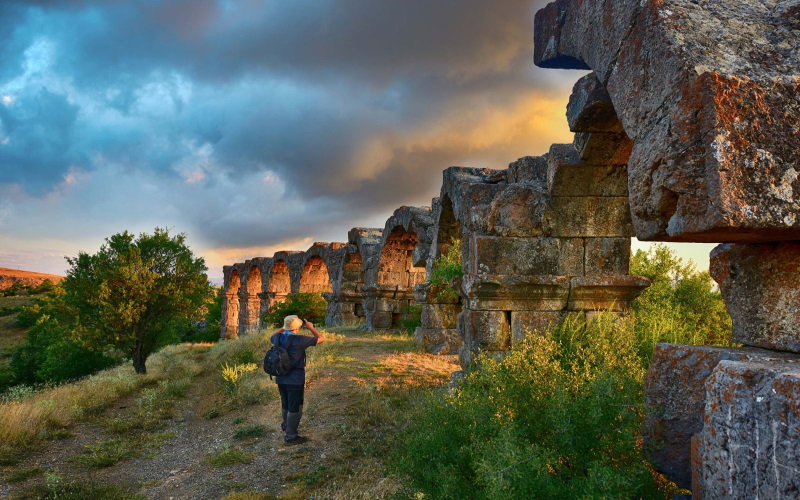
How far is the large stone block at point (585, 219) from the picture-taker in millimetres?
5383

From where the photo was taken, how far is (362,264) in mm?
17047

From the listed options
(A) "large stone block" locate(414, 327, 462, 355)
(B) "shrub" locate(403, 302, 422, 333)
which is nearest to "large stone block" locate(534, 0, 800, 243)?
(A) "large stone block" locate(414, 327, 462, 355)

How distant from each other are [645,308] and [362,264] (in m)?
11.6

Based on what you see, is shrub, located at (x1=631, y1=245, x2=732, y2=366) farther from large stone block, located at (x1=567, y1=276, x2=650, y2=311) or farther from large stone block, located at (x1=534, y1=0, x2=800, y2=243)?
large stone block, located at (x1=534, y1=0, x2=800, y2=243)

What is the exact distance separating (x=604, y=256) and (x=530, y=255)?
0.83 m

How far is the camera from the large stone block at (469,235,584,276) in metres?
5.51

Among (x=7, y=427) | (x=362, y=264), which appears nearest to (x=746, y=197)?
(x=7, y=427)

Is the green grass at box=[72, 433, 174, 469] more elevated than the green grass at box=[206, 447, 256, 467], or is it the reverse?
the green grass at box=[206, 447, 256, 467]

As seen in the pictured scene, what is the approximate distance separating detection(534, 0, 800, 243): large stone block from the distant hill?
5566 cm

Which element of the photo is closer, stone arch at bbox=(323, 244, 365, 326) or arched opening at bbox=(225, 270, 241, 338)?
stone arch at bbox=(323, 244, 365, 326)

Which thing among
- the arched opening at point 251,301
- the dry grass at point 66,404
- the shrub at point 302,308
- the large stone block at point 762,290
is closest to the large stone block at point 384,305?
the shrub at point 302,308

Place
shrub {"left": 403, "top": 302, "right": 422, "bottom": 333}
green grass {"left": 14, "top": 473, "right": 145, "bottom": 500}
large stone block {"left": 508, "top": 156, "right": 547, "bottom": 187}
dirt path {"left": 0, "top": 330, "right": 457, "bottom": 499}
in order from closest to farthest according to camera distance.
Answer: green grass {"left": 14, "top": 473, "right": 145, "bottom": 500} < dirt path {"left": 0, "top": 330, "right": 457, "bottom": 499} < large stone block {"left": 508, "top": 156, "right": 547, "bottom": 187} < shrub {"left": 403, "top": 302, "right": 422, "bottom": 333}

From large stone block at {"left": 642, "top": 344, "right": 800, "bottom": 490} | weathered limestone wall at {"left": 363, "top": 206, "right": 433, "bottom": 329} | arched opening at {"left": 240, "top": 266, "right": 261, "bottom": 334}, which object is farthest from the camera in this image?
arched opening at {"left": 240, "top": 266, "right": 261, "bottom": 334}

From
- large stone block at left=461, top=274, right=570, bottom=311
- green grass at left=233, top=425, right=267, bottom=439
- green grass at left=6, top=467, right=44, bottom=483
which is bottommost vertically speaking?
green grass at left=6, top=467, right=44, bottom=483
